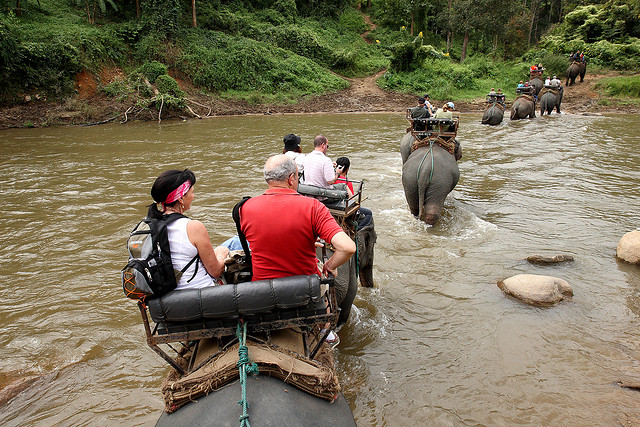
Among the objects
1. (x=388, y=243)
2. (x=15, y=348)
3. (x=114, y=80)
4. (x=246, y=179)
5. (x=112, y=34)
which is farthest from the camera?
(x=112, y=34)

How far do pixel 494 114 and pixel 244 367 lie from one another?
19.0 meters

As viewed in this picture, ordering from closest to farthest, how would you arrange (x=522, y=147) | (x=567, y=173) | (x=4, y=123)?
(x=567, y=173)
(x=522, y=147)
(x=4, y=123)

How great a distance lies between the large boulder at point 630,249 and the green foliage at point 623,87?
2306 cm

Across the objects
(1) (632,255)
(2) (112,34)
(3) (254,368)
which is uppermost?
(2) (112,34)

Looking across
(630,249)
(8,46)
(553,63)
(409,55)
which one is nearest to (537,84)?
(553,63)

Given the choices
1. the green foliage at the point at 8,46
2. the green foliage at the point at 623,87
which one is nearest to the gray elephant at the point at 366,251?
the green foliage at the point at 8,46

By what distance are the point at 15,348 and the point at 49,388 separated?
2.90 feet

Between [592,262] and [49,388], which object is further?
[592,262]

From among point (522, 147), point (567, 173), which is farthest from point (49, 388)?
point (522, 147)

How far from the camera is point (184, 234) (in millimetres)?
2465

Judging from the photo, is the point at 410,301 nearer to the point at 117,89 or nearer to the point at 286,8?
the point at 117,89

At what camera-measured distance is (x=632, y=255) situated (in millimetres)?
6062

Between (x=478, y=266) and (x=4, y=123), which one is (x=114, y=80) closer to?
(x=4, y=123)

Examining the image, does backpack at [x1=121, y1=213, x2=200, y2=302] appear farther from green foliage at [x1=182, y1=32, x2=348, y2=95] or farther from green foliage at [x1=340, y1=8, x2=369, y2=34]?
green foliage at [x1=340, y1=8, x2=369, y2=34]
